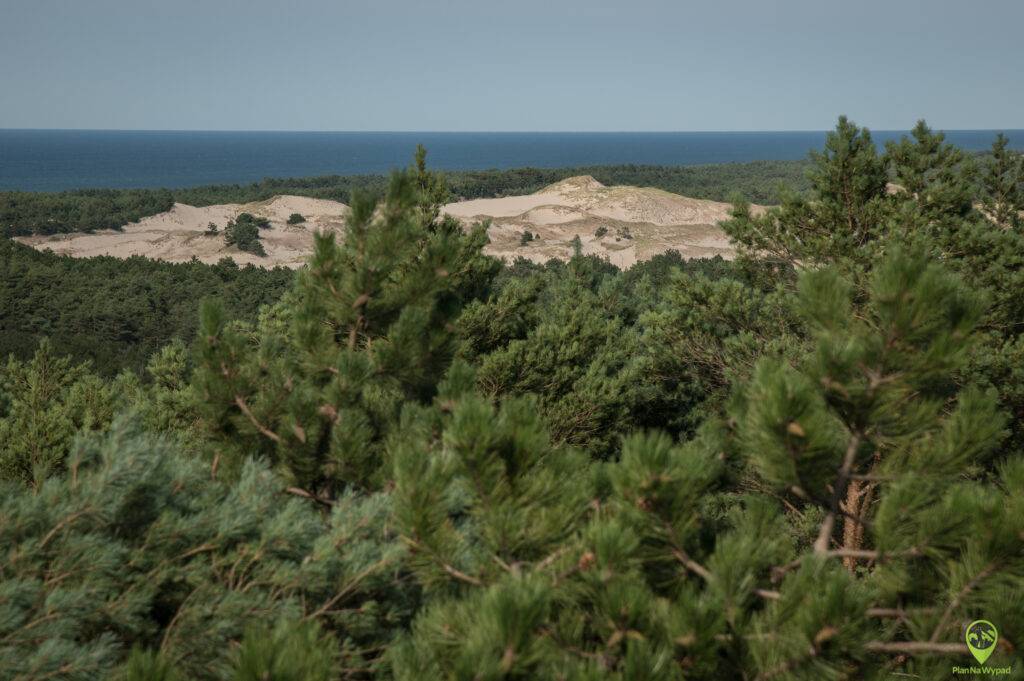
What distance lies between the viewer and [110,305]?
29.5 m

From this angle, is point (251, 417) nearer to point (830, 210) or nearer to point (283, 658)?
point (283, 658)

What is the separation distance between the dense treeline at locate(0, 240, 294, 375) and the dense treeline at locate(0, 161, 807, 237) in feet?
35.1

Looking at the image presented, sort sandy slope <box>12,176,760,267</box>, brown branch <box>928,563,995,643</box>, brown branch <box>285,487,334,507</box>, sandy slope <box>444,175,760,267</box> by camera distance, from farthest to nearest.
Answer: sandy slope <box>444,175,760,267</box> < sandy slope <box>12,176,760,267</box> < brown branch <box>285,487,334,507</box> < brown branch <box>928,563,995,643</box>

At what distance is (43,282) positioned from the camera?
31.8m

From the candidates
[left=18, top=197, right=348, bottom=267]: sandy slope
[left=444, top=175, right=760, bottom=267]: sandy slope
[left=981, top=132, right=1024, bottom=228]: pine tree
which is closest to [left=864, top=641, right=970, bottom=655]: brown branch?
[left=981, top=132, right=1024, bottom=228]: pine tree

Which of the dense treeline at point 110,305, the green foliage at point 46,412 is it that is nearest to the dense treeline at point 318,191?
the dense treeline at point 110,305

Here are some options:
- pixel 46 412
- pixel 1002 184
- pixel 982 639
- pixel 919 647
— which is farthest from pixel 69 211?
pixel 982 639

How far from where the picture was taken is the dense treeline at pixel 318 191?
57.5 meters

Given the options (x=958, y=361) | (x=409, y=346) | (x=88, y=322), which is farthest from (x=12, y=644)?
(x=88, y=322)

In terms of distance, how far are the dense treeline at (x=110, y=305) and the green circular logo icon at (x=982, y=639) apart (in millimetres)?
24330

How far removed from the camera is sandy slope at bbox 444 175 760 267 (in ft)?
171

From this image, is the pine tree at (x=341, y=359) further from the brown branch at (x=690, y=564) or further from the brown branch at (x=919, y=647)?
the brown branch at (x=919, y=647)

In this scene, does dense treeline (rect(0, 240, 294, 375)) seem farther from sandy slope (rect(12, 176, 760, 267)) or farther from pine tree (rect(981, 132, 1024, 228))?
pine tree (rect(981, 132, 1024, 228))

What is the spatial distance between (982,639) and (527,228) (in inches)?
2199
